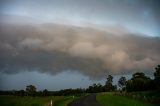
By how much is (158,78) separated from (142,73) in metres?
72.2

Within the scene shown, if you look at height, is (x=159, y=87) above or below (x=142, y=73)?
below

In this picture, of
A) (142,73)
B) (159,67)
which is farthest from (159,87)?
Result: (142,73)

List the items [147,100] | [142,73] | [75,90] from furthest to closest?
1. [75,90]
2. [142,73]
3. [147,100]

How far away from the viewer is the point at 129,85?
141500 millimetres

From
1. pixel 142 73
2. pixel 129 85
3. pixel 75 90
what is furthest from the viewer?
pixel 75 90

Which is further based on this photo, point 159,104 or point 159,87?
point 159,87

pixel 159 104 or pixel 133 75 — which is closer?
pixel 159 104

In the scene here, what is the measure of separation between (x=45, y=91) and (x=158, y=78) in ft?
289

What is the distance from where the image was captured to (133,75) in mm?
179125

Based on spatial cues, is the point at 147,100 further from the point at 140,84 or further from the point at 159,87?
the point at 140,84

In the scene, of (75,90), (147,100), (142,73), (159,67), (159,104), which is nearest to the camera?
(159,104)

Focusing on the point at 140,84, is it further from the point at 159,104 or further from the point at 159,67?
the point at 159,104

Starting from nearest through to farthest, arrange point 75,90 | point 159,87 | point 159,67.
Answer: point 159,87 < point 159,67 < point 75,90

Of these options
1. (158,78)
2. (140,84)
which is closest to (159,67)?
(158,78)
